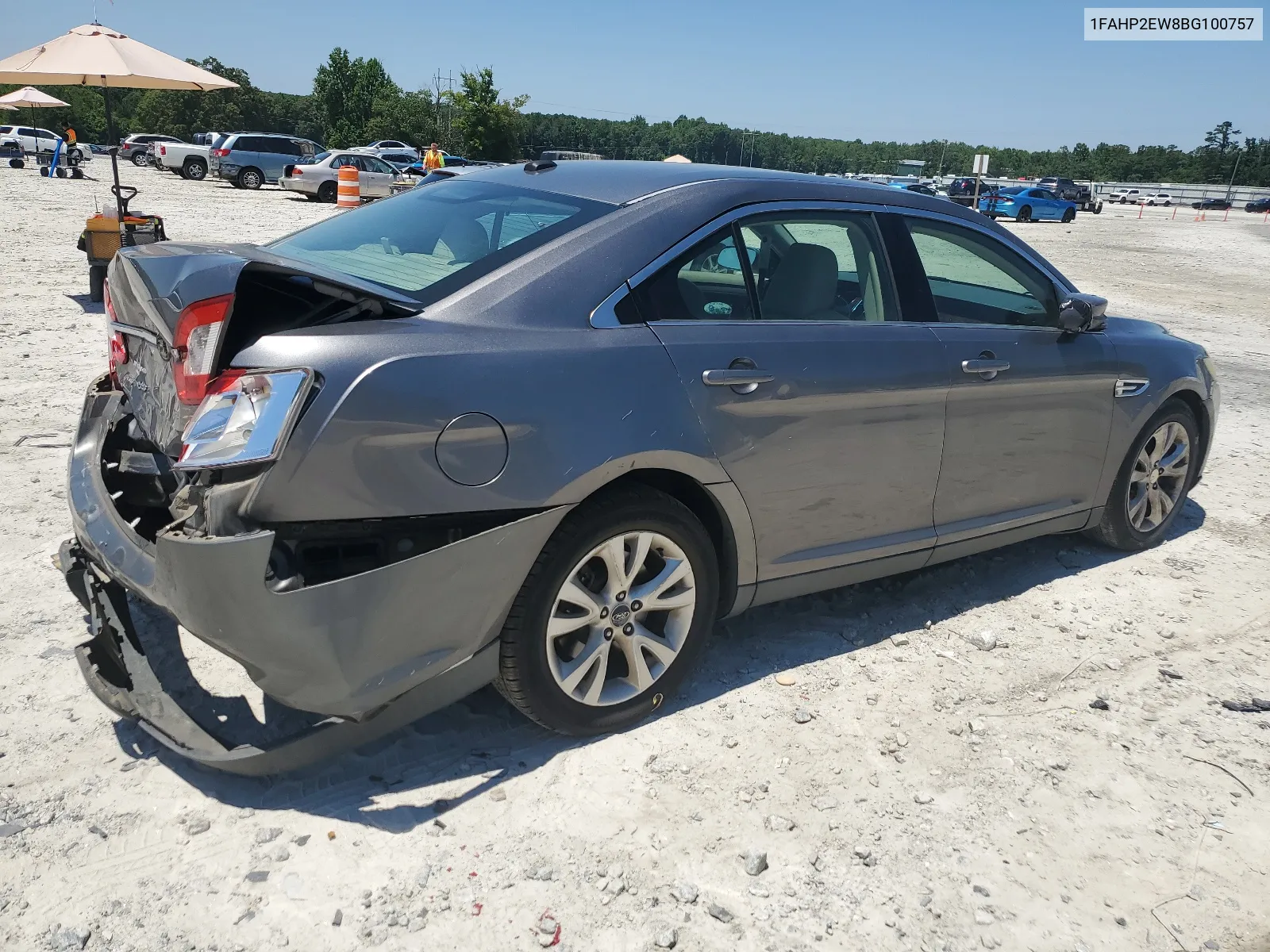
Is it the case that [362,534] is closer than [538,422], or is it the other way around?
[362,534]

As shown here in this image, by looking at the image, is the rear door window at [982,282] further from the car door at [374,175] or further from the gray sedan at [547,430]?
the car door at [374,175]

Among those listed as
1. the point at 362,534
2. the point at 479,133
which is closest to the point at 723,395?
the point at 362,534

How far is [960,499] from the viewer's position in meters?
3.85

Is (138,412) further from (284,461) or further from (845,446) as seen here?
(845,446)

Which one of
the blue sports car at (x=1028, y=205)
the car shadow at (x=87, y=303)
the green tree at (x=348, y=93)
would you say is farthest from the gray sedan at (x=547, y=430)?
the green tree at (x=348, y=93)

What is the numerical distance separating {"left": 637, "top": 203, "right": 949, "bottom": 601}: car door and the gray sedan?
0.01m

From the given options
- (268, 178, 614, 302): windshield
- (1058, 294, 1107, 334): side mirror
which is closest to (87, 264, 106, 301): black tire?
(268, 178, 614, 302): windshield

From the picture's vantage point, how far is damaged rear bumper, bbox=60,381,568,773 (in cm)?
230

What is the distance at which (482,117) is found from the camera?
Result: 65.1 m

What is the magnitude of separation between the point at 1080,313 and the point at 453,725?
303 centimetres

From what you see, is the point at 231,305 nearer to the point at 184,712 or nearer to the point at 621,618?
the point at 184,712

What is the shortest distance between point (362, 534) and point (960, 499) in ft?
8.03

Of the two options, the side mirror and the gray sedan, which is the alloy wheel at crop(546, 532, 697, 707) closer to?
the gray sedan

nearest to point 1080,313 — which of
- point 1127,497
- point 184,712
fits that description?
point 1127,497
